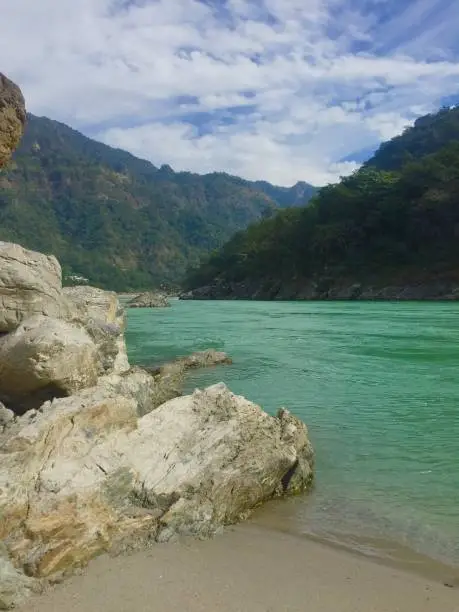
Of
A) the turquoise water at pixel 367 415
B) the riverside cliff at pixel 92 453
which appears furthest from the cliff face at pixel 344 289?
the riverside cliff at pixel 92 453

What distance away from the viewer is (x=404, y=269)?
65125 millimetres

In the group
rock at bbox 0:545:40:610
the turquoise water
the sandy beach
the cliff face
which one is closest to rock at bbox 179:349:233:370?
the turquoise water

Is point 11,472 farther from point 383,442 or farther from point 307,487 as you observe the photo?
point 383,442

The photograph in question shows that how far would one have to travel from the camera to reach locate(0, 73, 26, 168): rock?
373 inches

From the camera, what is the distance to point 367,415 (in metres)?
10.4

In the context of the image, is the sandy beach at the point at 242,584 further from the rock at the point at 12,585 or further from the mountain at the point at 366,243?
the mountain at the point at 366,243

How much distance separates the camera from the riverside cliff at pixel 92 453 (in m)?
4.73

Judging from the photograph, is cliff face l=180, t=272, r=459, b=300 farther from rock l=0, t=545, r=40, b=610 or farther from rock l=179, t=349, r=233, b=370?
rock l=0, t=545, r=40, b=610

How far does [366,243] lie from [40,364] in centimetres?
7077

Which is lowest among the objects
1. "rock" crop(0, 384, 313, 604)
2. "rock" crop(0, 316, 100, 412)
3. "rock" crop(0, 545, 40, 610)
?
"rock" crop(0, 545, 40, 610)

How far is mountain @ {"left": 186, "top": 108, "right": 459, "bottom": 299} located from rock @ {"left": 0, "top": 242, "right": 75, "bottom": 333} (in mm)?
51102

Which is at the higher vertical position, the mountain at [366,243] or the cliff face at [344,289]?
the mountain at [366,243]

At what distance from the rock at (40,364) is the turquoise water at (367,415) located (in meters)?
2.66

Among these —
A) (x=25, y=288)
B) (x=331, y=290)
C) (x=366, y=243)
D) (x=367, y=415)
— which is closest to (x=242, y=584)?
(x=25, y=288)
